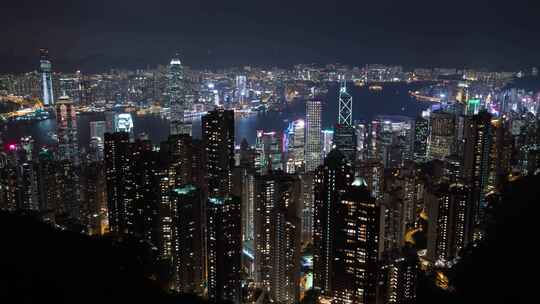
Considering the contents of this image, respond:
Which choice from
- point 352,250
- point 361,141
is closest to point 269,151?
point 361,141

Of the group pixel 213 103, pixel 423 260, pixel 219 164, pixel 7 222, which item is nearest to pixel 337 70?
pixel 213 103

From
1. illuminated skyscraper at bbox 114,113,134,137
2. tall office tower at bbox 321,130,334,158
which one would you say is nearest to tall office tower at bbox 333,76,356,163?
tall office tower at bbox 321,130,334,158

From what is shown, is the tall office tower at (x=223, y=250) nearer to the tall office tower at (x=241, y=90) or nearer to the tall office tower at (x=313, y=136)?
the tall office tower at (x=313, y=136)

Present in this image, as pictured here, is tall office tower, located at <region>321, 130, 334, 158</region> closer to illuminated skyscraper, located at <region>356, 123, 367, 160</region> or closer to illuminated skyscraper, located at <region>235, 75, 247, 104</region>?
illuminated skyscraper, located at <region>356, 123, 367, 160</region>

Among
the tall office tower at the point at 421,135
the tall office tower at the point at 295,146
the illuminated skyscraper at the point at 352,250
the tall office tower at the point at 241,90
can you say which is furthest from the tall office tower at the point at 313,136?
the illuminated skyscraper at the point at 352,250

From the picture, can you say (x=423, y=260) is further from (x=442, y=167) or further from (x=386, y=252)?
(x=442, y=167)

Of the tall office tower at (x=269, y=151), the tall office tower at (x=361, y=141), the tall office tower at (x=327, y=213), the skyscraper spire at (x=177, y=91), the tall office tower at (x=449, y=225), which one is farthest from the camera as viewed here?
the skyscraper spire at (x=177, y=91)

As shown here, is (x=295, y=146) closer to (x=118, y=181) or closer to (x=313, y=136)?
(x=313, y=136)
